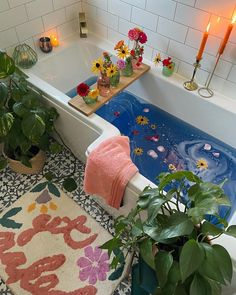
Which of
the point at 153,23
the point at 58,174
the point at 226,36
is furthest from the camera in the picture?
the point at 58,174

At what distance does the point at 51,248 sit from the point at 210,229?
1.03 metres

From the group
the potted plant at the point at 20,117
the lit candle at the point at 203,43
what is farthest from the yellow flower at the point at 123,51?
the potted plant at the point at 20,117

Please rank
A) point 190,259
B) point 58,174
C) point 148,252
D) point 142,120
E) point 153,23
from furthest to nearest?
point 142,120 → point 58,174 → point 153,23 → point 148,252 → point 190,259

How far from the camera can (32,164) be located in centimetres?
171

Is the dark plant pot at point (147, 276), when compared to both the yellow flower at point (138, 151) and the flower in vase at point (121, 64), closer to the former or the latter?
the yellow flower at point (138, 151)

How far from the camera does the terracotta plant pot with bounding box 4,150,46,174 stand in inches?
66.4

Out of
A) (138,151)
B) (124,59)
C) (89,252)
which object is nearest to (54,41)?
(124,59)

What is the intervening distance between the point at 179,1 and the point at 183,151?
890 millimetres

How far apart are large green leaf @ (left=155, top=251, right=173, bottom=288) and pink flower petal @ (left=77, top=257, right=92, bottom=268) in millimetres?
759

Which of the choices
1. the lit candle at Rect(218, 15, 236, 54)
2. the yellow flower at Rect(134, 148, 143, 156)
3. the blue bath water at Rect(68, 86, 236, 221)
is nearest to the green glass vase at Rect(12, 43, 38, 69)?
the blue bath water at Rect(68, 86, 236, 221)

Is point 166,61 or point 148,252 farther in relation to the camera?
point 166,61

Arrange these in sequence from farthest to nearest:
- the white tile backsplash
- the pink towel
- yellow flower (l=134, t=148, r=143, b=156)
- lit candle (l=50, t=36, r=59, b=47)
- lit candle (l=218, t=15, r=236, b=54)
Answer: lit candle (l=50, t=36, r=59, b=47)
yellow flower (l=134, t=148, r=143, b=156)
the white tile backsplash
lit candle (l=218, t=15, r=236, b=54)
the pink towel

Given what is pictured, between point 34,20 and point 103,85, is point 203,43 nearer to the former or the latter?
point 103,85

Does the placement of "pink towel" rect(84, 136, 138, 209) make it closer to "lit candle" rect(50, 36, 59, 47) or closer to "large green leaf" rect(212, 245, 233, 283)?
"large green leaf" rect(212, 245, 233, 283)
